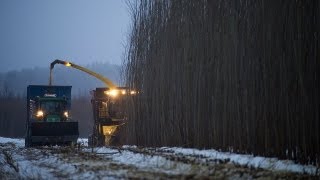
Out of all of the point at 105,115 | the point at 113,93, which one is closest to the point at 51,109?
the point at 105,115

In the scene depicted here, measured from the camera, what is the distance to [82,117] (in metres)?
52.9

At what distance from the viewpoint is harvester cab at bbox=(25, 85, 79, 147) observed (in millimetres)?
14266

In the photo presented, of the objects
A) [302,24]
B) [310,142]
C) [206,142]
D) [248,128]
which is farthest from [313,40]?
[206,142]

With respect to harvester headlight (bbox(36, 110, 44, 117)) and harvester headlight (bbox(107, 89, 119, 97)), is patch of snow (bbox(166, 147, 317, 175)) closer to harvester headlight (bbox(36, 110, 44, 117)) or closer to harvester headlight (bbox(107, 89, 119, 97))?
harvester headlight (bbox(107, 89, 119, 97))

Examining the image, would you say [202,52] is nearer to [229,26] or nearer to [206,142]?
[229,26]

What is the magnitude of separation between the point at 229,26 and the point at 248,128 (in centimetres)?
181

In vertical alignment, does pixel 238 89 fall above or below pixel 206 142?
above

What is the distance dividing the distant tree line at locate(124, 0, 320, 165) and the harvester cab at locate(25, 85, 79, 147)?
16.4 ft

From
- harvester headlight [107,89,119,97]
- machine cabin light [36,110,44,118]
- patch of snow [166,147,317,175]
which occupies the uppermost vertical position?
harvester headlight [107,89,119,97]

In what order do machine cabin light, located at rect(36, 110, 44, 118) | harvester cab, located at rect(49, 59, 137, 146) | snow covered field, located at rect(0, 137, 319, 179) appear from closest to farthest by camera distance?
snow covered field, located at rect(0, 137, 319, 179) < harvester cab, located at rect(49, 59, 137, 146) < machine cabin light, located at rect(36, 110, 44, 118)

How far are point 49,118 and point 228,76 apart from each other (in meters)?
10.4

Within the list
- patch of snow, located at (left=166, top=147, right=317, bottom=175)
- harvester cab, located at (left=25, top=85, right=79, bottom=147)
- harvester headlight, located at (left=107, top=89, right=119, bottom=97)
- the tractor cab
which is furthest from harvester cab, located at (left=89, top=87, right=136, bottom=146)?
patch of snow, located at (left=166, top=147, right=317, bottom=175)

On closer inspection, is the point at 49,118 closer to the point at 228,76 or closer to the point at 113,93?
the point at 113,93

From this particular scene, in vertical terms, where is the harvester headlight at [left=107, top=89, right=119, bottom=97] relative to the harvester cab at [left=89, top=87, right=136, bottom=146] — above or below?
above
